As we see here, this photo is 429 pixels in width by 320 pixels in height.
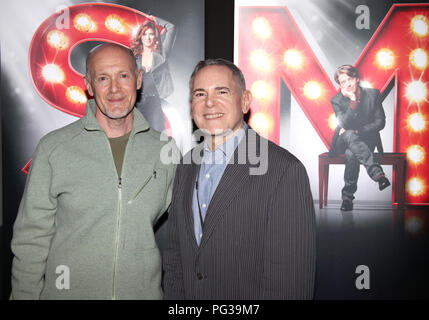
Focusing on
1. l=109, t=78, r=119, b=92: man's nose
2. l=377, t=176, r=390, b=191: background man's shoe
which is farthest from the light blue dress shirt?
l=377, t=176, r=390, b=191: background man's shoe

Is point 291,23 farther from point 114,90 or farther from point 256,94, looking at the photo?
point 114,90

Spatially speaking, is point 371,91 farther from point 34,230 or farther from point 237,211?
point 34,230

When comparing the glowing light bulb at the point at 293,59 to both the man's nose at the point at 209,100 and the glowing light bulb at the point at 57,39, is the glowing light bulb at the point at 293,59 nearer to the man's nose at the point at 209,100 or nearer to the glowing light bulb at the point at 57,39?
the man's nose at the point at 209,100

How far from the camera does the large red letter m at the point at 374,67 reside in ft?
8.25

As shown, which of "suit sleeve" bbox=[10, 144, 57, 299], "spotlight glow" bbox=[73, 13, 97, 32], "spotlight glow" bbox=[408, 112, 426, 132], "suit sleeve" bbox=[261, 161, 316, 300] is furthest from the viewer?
"spotlight glow" bbox=[408, 112, 426, 132]

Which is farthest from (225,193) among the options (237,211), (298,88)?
(298,88)

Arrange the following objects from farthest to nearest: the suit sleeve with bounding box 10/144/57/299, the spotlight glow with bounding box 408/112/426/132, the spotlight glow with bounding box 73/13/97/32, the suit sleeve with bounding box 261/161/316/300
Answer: the spotlight glow with bounding box 408/112/426/132, the spotlight glow with bounding box 73/13/97/32, the suit sleeve with bounding box 10/144/57/299, the suit sleeve with bounding box 261/161/316/300

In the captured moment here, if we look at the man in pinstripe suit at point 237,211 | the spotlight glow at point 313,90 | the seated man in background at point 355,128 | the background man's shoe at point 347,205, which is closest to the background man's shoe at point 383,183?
the seated man in background at point 355,128

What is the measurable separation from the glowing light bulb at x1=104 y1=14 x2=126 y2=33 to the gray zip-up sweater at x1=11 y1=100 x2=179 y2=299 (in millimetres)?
1132

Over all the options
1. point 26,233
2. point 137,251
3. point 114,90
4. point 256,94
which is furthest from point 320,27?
point 26,233

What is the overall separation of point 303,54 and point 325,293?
2.13 m

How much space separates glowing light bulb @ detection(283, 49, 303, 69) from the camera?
2.53m

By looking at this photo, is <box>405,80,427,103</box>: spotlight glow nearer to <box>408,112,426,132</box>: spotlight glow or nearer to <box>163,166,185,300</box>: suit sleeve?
<box>408,112,426,132</box>: spotlight glow

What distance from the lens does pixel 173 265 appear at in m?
1.73
